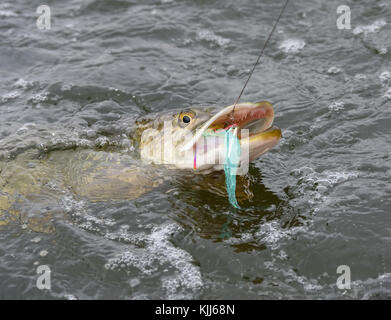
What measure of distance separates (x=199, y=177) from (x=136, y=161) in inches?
22.0

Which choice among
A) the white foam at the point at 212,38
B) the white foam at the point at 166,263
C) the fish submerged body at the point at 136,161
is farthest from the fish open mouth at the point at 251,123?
the white foam at the point at 212,38

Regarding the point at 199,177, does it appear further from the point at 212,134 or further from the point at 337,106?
the point at 337,106

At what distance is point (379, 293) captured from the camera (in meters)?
2.97

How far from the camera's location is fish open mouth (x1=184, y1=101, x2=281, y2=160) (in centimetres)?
349

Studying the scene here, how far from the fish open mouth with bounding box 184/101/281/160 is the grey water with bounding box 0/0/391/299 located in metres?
0.45

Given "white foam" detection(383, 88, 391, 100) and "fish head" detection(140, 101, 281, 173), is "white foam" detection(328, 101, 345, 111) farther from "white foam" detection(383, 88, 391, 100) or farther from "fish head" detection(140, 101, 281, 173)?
"fish head" detection(140, 101, 281, 173)

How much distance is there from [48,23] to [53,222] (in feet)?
13.3

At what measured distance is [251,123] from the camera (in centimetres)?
362

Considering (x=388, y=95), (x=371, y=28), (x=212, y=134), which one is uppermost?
(x=371, y=28)

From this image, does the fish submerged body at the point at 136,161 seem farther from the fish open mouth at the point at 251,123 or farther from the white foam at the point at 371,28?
the white foam at the point at 371,28

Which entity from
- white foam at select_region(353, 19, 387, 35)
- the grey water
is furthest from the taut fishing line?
white foam at select_region(353, 19, 387, 35)
